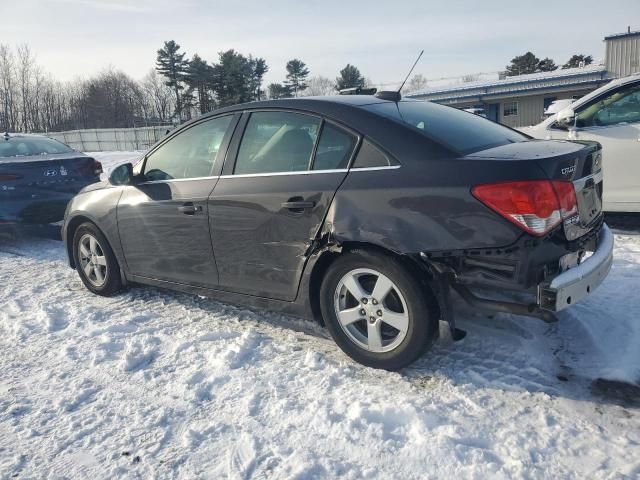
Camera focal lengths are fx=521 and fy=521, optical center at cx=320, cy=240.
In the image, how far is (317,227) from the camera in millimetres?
3176

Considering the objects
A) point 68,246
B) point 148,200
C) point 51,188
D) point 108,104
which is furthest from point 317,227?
point 108,104

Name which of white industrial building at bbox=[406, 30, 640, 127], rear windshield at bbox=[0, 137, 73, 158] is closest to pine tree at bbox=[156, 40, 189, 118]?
white industrial building at bbox=[406, 30, 640, 127]

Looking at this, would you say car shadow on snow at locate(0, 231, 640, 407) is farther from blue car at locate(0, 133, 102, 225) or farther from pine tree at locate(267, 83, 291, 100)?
pine tree at locate(267, 83, 291, 100)

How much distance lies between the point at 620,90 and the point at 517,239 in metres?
4.36

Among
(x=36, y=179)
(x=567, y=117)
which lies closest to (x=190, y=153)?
(x=36, y=179)

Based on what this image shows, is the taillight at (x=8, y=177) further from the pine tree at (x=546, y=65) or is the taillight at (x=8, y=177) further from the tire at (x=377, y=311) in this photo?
the pine tree at (x=546, y=65)

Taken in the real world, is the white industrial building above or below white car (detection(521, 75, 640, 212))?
above

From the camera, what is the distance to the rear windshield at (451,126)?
10.1ft

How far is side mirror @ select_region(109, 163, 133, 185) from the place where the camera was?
4.33 m

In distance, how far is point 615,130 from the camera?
5836mm

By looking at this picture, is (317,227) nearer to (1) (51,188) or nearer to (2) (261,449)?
(2) (261,449)

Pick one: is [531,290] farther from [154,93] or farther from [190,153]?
[154,93]

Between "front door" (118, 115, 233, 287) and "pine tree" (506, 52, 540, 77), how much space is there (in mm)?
60271

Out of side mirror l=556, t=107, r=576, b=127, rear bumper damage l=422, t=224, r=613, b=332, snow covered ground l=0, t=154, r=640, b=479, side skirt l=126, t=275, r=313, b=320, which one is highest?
side mirror l=556, t=107, r=576, b=127
